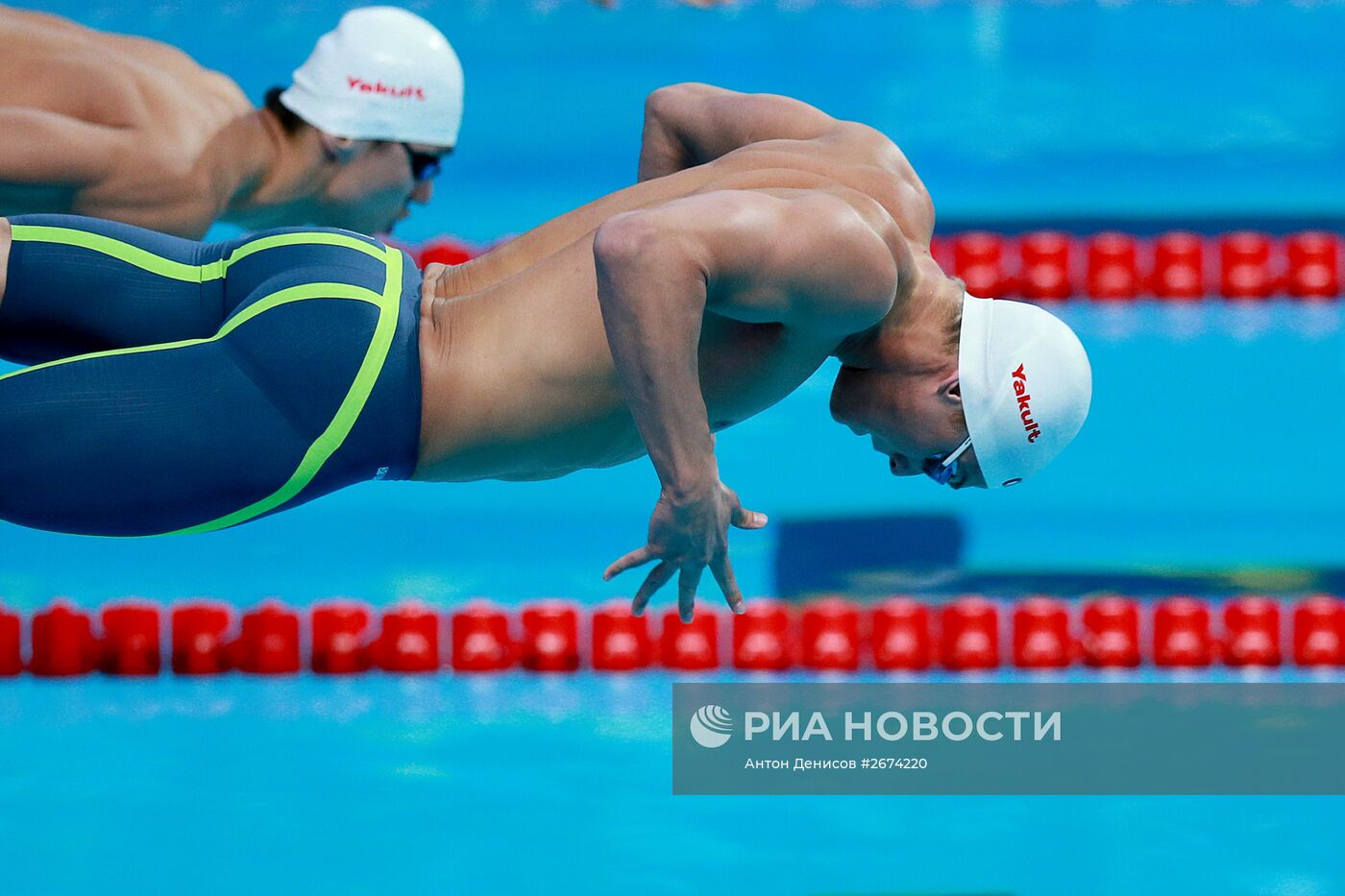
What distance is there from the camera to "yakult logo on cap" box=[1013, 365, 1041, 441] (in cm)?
243

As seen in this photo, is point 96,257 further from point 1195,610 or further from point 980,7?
point 980,7

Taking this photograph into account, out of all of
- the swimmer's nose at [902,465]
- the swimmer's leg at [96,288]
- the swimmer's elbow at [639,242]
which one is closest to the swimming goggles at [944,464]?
the swimmer's nose at [902,465]

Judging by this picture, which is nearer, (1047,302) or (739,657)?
(739,657)

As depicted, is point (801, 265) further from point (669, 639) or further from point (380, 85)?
point (669, 639)

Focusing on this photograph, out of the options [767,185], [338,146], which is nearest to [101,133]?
[338,146]

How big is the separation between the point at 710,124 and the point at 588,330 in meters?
0.63

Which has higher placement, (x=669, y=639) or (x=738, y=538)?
(x=738, y=538)

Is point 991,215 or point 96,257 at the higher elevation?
point 991,215

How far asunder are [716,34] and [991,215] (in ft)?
4.91

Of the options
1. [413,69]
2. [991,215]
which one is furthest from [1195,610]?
[413,69]

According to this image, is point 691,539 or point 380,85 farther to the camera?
point 380,85

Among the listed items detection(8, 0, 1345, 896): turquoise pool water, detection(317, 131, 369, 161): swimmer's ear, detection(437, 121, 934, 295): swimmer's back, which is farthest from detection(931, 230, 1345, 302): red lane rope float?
detection(437, 121, 934, 295): swimmer's back

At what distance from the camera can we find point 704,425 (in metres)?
2.11

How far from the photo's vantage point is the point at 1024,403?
2.45m
